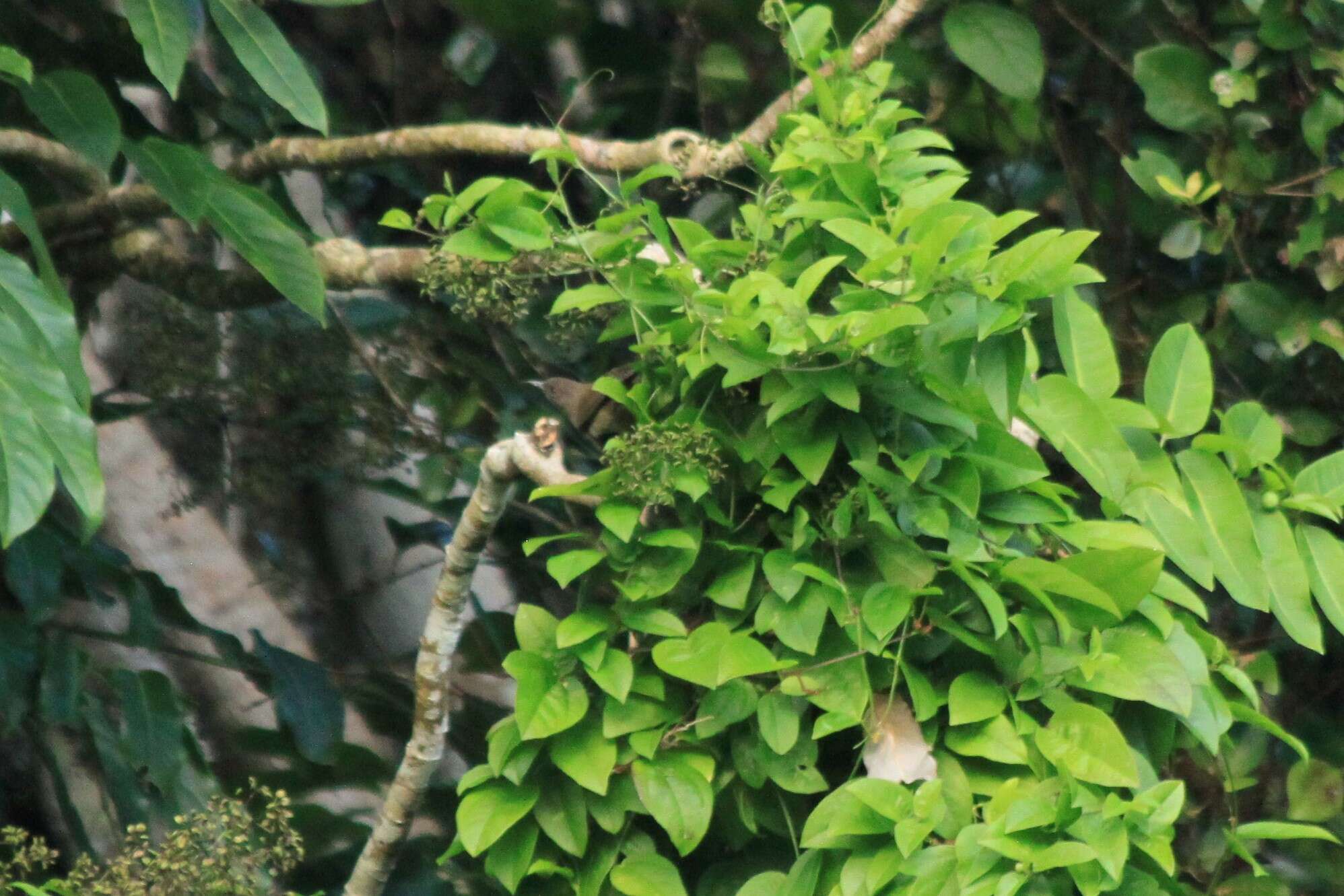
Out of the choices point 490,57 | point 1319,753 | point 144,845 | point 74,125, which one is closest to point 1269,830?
point 1319,753

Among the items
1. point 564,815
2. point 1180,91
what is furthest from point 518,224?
point 1180,91

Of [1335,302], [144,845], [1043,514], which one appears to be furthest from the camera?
[1335,302]

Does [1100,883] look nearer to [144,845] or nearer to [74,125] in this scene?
[144,845]

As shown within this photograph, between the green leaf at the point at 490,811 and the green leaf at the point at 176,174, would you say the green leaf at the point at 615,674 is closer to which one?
the green leaf at the point at 490,811

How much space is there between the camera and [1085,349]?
1.00 meters

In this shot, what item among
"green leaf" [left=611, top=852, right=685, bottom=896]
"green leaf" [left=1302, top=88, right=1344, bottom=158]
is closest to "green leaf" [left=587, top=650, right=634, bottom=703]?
"green leaf" [left=611, top=852, right=685, bottom=896]

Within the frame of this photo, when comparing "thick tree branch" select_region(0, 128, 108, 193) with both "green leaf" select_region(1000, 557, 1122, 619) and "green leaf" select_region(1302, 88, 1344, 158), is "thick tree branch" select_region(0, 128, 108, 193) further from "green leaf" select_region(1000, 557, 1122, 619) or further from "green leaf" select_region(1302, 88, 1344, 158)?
"green leaf" select_region(1302, 88, 1344, 158)

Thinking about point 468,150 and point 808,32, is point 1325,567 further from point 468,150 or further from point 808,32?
point 468,150

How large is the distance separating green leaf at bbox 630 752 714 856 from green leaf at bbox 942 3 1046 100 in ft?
2.85

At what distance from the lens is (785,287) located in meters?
0.83

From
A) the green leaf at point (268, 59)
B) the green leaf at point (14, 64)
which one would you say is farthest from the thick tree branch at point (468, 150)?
the green leaf at point (14, 64)

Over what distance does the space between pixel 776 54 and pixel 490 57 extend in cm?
39

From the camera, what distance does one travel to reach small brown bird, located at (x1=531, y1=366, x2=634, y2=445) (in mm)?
961

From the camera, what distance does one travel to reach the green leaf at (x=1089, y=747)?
0.79 metres
